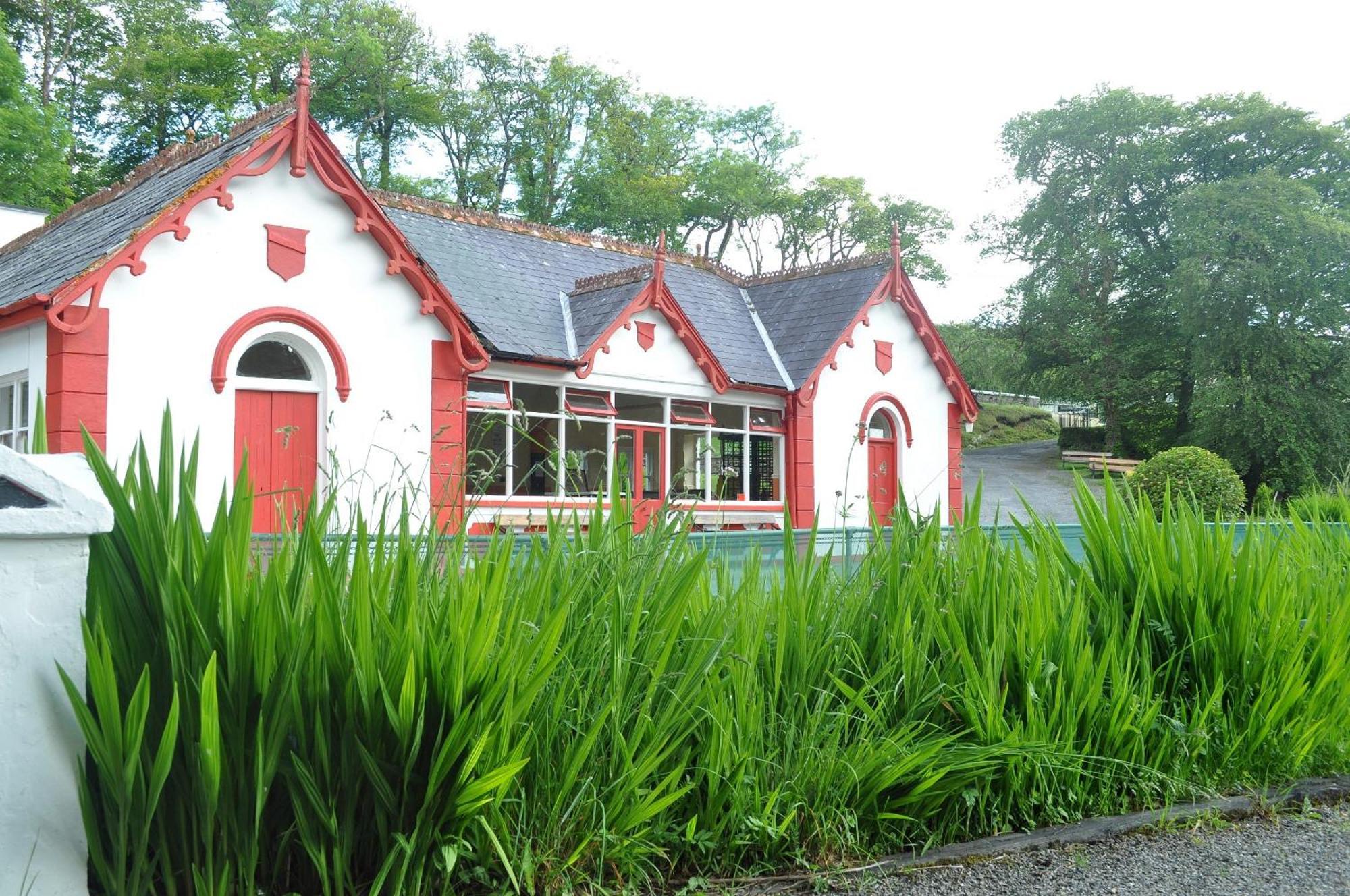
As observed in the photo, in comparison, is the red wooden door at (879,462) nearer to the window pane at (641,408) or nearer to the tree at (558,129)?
the window pane at (641,408)

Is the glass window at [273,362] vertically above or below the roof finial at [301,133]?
below

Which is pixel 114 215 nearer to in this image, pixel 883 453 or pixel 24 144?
pixel 883 453

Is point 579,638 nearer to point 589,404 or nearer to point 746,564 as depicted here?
point 746,564

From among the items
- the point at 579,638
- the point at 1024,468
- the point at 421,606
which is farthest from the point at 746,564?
the point at 1024,468

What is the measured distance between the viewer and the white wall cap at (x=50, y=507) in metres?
2.65

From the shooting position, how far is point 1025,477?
37.1 metres

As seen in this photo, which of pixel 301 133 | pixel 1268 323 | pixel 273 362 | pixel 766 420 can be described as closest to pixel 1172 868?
pixel 273 362

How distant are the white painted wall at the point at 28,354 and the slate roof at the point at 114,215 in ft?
1.33

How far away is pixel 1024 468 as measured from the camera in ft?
131

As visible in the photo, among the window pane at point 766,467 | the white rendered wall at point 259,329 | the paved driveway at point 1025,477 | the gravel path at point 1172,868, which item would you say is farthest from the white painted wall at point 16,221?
the gravel path at point 1172,868

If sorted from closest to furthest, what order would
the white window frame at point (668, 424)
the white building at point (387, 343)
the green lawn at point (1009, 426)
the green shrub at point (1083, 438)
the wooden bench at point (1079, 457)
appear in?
the white building at point (387, 343) < the white window frame at point (668, 424) < the wooden bench at point (1079, 457) < the green shrub at point (1083, 438) < the green lawn at point (1009, 426)

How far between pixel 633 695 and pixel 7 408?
14.7 metres

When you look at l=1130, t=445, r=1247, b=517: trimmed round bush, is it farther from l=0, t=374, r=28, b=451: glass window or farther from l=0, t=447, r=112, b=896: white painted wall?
l=0, t=447, r=112, b=896: white painted wall

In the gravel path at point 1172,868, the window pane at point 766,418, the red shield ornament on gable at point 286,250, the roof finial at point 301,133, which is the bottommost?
the gravel path at point 1172,868
